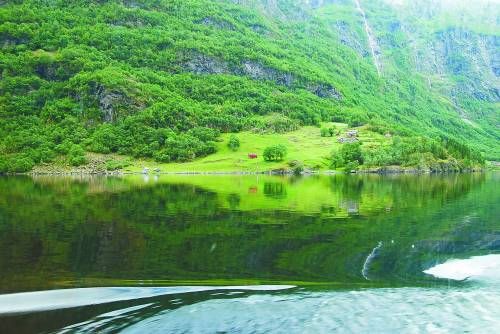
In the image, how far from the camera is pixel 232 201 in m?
80.1

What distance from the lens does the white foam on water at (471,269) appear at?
3206 cm

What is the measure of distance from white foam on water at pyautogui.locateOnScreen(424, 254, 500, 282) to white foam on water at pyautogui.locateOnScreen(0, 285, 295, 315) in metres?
10.5

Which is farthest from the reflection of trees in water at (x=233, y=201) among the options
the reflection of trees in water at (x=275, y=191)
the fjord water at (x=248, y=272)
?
the fjord water at (x=248, y=272)

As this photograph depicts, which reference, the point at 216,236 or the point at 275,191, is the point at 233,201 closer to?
the point at 275,191

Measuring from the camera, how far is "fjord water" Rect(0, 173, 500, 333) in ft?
78.0

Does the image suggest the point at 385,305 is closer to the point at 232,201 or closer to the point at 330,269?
the point at 330,269

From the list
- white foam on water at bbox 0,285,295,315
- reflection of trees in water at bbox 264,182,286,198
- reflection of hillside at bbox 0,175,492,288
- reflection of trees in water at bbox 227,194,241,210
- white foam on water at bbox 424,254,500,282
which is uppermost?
reflection of trees in water at bbox 264,182,286,198

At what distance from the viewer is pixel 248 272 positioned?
106 ft

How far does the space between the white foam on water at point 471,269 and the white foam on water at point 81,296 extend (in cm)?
1052

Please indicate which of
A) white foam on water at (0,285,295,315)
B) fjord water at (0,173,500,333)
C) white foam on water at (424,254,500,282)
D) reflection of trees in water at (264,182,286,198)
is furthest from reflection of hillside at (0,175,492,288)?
reflection of trees in water at (264,182,286,198)

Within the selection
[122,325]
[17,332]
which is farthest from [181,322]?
[17,332]

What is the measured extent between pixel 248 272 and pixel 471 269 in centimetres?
1443

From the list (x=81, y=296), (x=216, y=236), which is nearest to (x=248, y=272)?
(x=81, y=296)

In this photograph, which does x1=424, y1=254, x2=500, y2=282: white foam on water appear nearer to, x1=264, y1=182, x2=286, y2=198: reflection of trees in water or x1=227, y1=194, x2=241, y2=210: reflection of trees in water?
x1=227, y1=194, x2=241, y2=210: reflection of trees in water
